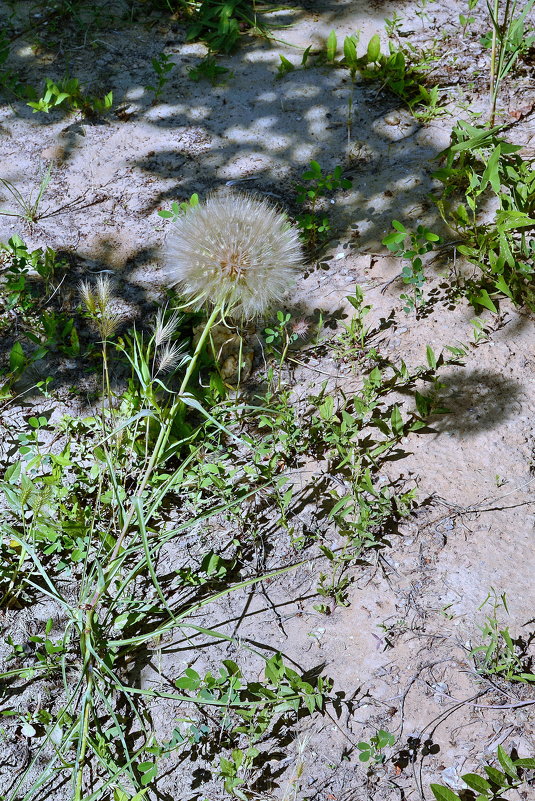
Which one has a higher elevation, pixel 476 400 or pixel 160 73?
pixel 160 73

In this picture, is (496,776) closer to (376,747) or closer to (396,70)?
(376,747)

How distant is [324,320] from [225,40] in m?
2.55

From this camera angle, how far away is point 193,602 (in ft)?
8.14

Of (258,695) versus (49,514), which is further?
(49,514)

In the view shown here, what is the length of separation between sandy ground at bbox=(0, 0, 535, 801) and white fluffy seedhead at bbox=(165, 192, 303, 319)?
703 mm

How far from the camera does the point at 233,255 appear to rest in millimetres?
2404

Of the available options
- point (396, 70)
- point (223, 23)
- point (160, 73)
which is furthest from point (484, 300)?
point (223, 23)

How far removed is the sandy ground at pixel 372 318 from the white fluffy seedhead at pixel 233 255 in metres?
0.70

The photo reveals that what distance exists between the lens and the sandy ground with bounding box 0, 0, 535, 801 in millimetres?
2066

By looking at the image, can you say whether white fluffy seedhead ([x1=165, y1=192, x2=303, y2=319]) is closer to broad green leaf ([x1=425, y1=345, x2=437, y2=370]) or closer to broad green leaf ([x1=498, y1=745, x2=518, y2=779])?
broad green leaf ([x1=425, y1=345, x2=437, y2=370])

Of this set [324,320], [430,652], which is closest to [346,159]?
[324,320]

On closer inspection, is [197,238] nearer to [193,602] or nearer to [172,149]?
[193,602]

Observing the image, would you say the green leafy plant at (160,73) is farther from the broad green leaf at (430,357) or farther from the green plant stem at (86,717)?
the green plant stem at (86,717)

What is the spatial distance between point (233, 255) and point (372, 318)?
984 mm
